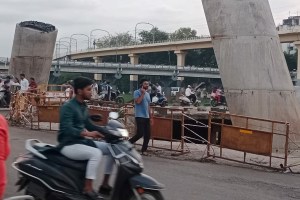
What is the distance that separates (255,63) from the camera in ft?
47.9

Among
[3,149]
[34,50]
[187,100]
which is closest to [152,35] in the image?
[187,100]

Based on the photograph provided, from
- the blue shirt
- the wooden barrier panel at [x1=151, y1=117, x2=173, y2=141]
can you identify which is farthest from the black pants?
the wooden barrier panel at [x1=151, y1=117, x2=173, y2=141]

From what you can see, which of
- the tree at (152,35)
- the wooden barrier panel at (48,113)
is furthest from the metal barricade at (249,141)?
the tree at (152,35)

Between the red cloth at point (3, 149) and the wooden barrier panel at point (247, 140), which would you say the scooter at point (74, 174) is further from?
the wooden barrier panel at point (247, 140)

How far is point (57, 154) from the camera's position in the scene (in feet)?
19.4

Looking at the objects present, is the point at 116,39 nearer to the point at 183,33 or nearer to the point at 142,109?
the point at 183,33

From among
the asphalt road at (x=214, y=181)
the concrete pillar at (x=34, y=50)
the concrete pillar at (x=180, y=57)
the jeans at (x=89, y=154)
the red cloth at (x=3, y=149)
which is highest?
the concrete pillar at (x=180, y=57)

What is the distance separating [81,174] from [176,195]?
2.37 metres

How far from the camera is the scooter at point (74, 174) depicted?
5574mm

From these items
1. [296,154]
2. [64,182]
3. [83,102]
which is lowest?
[296,154]

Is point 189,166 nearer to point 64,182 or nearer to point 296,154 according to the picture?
point 296,154

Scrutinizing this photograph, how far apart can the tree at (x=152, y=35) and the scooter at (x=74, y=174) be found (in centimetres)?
11605

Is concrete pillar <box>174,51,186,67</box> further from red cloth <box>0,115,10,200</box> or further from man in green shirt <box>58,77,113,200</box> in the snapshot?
red cloth <box>0,115,10,200</box>

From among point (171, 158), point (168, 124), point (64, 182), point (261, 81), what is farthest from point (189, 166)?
point (64, 182)
